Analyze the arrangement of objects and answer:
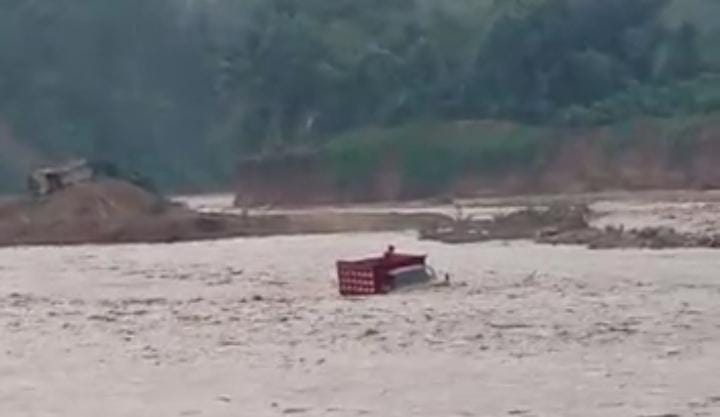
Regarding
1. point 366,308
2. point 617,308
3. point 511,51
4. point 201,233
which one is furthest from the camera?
point 511,51

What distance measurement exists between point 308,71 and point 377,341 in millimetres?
90909

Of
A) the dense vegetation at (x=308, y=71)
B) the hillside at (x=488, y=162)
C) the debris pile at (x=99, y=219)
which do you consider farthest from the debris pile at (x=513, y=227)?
the dense vegetation at (x=308, y=71)

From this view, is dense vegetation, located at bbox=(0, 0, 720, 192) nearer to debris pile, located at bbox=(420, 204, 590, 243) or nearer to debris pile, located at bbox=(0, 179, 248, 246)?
debris pile, located at bbox=(0, 179, 248, 246)

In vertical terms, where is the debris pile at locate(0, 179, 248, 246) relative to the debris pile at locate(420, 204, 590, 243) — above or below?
above

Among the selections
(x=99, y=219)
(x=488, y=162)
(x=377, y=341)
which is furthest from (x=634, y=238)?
(x=488, y=162)

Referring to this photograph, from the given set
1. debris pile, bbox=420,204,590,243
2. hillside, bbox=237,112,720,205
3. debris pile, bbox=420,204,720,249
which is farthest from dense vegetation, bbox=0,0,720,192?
debris pile, bbox=420,204,590,243

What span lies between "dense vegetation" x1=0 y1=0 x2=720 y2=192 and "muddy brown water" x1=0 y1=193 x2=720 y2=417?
63.5 m

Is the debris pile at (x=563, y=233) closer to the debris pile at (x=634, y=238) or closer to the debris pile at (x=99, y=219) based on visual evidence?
the debris pile at (x=634, y=238)

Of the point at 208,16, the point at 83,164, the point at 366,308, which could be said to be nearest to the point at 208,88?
the point at 208,16

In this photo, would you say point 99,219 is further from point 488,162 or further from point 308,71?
point 308,71

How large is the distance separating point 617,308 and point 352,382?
30.7ft

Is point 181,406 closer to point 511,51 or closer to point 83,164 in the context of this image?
point 83,164

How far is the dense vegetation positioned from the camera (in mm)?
107562

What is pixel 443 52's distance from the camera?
118m
